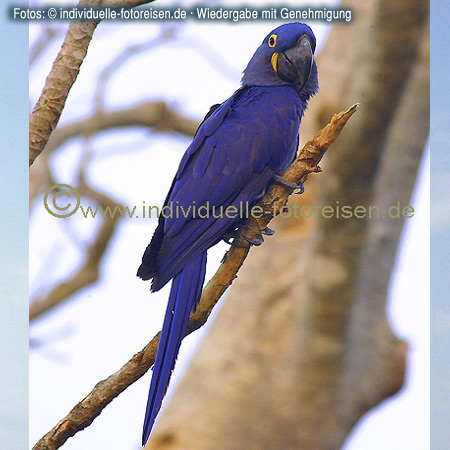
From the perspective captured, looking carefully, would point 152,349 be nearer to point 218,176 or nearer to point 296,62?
point 218,176

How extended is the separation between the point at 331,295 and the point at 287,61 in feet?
3.49

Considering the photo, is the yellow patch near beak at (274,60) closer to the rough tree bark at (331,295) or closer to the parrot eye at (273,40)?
the parrot eye at (273,40)

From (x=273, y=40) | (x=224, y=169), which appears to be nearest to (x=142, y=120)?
(x=273, y=40)

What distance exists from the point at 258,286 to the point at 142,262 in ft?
4.77

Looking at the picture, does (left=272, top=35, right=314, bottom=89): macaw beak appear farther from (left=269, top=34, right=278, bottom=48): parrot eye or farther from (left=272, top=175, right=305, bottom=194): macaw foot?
(left=272, top=175, right=305, bottom=194): macaw foot

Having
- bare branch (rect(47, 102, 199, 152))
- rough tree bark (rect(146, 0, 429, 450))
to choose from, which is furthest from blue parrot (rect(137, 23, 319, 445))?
bare branch (rect(47, 102, 199, 152))

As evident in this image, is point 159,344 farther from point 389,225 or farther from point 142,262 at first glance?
point 389,225

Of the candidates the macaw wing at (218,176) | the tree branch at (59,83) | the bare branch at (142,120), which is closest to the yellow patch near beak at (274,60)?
the macaw wing at (218,176)

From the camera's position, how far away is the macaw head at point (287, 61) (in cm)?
181

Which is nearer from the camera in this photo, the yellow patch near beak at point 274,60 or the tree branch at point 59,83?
the tree branch at point 59,83

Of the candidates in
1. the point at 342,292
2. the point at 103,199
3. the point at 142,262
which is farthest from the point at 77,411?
the point at 103,199

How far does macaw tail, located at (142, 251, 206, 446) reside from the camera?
134 centimetres

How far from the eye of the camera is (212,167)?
65.7 inches

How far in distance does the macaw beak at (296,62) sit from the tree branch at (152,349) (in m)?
0.48
